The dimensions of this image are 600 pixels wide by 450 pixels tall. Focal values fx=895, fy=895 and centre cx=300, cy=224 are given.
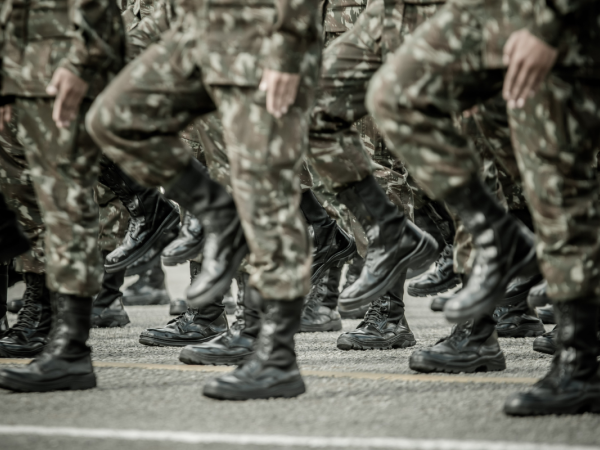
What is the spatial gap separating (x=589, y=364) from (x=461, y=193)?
2.14 feet

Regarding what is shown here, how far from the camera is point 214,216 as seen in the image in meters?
3.09

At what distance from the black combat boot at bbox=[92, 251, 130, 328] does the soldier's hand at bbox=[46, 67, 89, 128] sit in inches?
85.0

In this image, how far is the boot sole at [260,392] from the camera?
115 inches

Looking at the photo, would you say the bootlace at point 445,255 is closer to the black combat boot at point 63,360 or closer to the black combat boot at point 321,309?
the black combat boot at point 321,309

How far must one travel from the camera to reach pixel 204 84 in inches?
118

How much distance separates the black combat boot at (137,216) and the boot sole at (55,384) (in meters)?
1.46

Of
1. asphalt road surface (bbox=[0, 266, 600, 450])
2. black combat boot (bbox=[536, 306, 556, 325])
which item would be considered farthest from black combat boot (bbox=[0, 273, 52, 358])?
black combat boot (bbox=[536, 306, 556, 325])

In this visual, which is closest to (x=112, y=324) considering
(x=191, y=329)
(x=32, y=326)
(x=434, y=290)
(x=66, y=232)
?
(x=191, y=329)

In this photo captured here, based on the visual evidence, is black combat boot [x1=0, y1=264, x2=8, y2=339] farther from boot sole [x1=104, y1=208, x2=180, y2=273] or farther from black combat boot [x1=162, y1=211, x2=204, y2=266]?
black combat boot [x1=162, y1=211, x2=204, y2=266]

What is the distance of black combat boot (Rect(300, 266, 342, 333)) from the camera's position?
16.8 ft

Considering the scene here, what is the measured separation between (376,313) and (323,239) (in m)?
0.49

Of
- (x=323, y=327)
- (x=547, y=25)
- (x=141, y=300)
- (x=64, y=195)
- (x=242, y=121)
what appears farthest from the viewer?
(x=141, y=300)

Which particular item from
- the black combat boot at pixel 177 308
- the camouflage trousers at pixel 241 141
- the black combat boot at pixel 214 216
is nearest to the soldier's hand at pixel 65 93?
the camouflage trousers at pixel 241 141

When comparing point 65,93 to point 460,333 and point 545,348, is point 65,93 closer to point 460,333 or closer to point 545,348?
point 460,333
